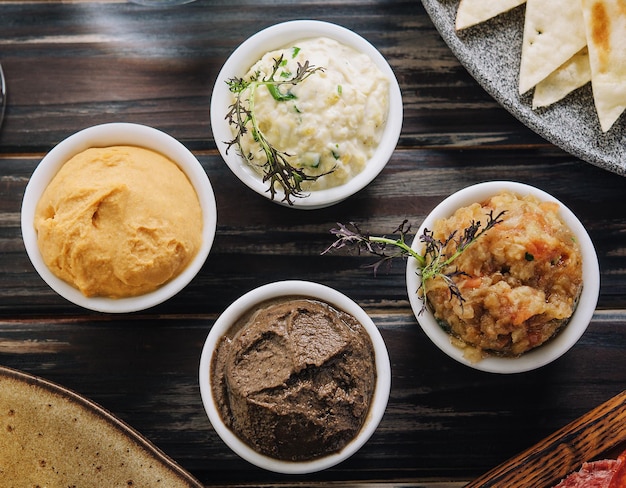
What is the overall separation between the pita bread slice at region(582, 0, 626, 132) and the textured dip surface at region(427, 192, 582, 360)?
0.44 metres

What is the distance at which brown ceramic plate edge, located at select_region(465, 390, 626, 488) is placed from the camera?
2.12m

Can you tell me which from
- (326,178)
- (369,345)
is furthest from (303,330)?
(326,178)

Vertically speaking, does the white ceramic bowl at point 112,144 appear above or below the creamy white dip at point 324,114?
below

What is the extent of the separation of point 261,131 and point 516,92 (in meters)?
0.84

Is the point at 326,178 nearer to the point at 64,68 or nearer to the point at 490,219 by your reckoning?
the point at 490,219

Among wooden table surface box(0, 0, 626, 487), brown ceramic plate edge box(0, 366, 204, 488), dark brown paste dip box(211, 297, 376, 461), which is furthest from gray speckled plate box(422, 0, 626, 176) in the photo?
brown ceramic plate edge box(0, 366, 204, 488)

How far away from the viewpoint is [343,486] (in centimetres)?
242

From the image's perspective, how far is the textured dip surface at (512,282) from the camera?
2.01m

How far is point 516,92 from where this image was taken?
2.37 metres

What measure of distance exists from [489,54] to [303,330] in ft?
3.56

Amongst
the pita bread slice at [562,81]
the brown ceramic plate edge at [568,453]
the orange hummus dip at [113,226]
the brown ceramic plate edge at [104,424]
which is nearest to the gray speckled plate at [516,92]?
the pita bread slice at [562,81]

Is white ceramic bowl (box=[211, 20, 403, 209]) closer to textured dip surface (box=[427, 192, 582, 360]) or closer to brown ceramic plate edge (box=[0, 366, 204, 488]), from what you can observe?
textured dip surface (box=[427, 192, 582, 360])

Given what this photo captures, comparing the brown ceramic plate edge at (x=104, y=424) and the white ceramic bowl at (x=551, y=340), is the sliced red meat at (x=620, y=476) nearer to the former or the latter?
the white ceramic bowl at (x=551, y=340)

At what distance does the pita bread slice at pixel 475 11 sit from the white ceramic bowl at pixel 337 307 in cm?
95
